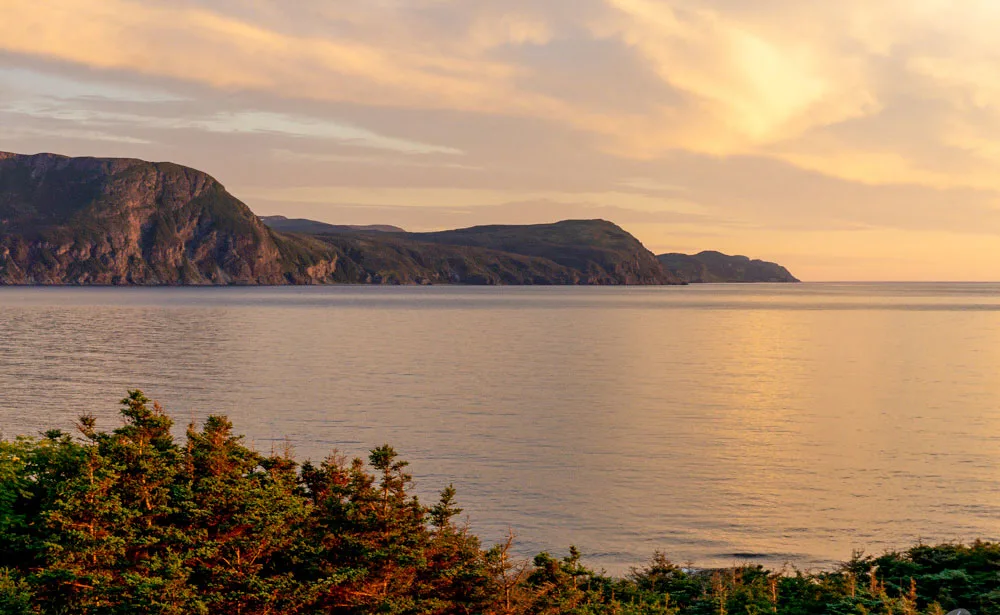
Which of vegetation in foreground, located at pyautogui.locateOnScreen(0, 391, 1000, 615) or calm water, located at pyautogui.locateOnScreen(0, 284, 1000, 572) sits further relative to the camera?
calm water, located at pyautogui.locateOnScreen(0, 284, 1000, 572)

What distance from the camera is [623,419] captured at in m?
53.2

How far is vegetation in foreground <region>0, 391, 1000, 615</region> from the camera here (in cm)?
1577

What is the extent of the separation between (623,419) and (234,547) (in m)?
38.6

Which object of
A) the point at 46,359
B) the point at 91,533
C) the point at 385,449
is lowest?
the point at 46,359

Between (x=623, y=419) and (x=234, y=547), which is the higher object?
(x=234, y=547)

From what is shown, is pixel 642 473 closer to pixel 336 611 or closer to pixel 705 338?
pixel 336 611

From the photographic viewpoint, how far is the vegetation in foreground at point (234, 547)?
15773 mm

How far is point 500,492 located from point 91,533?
2061 centimetres

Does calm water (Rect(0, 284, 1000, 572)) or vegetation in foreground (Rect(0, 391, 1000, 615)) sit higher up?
vegetation in foreground (Rect(0, 391, 1000, 615))

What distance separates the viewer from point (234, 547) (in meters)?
16.8

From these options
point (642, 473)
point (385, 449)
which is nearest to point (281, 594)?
point (385, 449)

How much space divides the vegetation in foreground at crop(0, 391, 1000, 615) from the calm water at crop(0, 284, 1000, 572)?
10188 millimetres

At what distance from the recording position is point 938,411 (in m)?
57.8

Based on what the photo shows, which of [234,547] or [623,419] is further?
[623,419]
